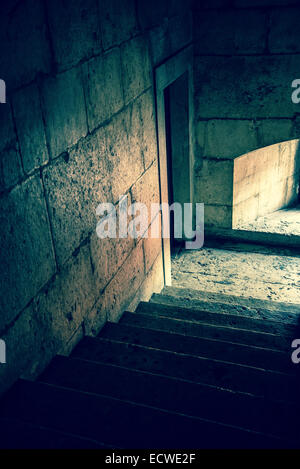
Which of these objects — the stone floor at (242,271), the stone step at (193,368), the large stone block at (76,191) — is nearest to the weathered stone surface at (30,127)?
the large stone block at (76,191)

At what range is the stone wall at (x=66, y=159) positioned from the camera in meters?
1.92

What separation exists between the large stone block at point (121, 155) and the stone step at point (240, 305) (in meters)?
1.33

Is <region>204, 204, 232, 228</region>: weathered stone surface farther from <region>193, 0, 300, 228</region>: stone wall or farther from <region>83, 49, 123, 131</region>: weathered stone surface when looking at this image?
<region>83, 49, 123, 131</region>: weathered stone surface

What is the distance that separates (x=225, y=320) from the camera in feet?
11.3

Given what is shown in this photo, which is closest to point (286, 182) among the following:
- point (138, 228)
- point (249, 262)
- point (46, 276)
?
point (249, 262)

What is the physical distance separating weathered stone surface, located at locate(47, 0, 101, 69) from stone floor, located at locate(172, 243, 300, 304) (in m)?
3.36

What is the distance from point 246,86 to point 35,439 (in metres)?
4.54

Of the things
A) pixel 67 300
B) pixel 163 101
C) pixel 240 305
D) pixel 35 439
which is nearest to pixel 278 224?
pixel 240 305

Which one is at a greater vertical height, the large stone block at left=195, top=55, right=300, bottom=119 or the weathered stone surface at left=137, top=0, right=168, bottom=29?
the weathered stone surface at left=137, top=0, right=168, bottom=29

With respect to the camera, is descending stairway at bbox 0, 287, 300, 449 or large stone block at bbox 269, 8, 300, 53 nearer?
descending stairway at bbox 0, 287, 300, 449

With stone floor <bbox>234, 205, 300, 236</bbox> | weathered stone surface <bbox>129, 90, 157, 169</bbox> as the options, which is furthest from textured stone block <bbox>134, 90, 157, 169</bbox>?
stone floor <bbox>234, 205, 300, 236</bbox>

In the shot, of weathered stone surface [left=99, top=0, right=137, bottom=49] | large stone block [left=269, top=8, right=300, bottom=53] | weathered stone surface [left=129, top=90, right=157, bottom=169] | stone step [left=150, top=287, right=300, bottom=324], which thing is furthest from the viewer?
large stone block [left=269, top=8, right=300, bottom=53]

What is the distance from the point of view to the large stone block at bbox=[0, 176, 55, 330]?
6.29 ft
